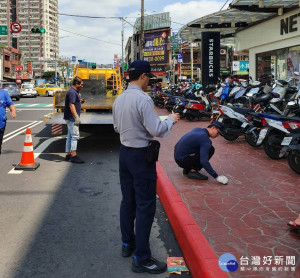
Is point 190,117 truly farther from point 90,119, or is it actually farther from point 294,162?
point 294,162

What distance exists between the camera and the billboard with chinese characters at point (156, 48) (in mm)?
78000

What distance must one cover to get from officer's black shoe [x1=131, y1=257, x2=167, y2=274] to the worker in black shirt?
2.47m

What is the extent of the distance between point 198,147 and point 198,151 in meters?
0.08

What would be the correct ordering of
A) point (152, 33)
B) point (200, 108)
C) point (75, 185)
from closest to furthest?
point (75, 185), point (200, 108), point (152, 33)

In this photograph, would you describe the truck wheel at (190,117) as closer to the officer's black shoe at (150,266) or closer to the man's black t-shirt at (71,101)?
the man's black t-shirt at (71,101)

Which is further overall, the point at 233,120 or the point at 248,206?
the point at 233,120

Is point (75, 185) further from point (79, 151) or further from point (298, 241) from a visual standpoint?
point (298, 241)

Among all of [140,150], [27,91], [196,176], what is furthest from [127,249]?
[27,91]

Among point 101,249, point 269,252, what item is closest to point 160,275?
point 101,249

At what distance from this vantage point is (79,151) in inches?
368

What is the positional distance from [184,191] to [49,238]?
85.1 inches

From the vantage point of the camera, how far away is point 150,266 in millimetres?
3408

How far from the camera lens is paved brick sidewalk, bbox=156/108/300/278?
357cm

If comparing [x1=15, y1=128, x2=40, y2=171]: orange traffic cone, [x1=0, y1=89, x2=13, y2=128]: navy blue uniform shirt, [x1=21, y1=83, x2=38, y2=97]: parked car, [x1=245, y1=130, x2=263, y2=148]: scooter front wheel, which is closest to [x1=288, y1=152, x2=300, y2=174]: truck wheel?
[x1=245, y1=130, x2=263, y2=148]: scooter front wheel
